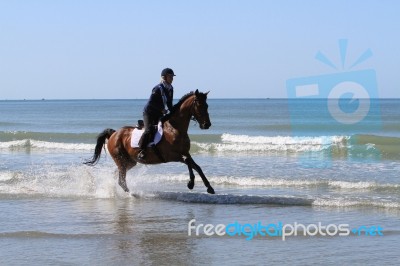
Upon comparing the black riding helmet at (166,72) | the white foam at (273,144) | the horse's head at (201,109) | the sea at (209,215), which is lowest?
the sea at (209,215)

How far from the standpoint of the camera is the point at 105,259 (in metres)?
7.90

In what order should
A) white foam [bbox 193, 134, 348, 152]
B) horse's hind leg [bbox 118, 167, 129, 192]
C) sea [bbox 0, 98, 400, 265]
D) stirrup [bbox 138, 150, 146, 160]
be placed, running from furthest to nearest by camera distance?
white foam [bbox 193, 134, 348, 152]
horse's hind leg [bbox 118, 167, 129, 192]
stirrup [bbox 138, 150, 146, 160]
sea [bbox 0, 98, 400, 265]

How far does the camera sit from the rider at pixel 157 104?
42.1ft

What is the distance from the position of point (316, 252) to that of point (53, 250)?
3324 mm

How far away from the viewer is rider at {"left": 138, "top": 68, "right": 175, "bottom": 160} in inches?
506

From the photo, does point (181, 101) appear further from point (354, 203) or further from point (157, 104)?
point (354, 203)

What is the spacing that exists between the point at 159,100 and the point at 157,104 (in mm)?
97

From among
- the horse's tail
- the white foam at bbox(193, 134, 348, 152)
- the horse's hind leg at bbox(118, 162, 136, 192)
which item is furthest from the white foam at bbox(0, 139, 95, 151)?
the horse's hind leg at bbox(118, 162, 136, 192)

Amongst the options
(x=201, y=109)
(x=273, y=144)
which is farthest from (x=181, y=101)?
(x=273, y=144)

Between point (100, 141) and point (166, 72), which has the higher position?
point (166, 72)

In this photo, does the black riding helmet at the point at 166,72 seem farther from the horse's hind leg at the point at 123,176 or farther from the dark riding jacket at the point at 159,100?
the horse's hind leg at the point at 123,176

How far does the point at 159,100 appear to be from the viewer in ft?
43.0

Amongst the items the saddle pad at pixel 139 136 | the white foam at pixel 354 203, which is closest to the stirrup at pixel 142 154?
the saddle pad at pixel 139 136

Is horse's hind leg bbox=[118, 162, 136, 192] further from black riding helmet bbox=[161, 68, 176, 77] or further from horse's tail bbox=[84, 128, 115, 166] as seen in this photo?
black riding helmet bbox=[161, 68, 176, 77]
